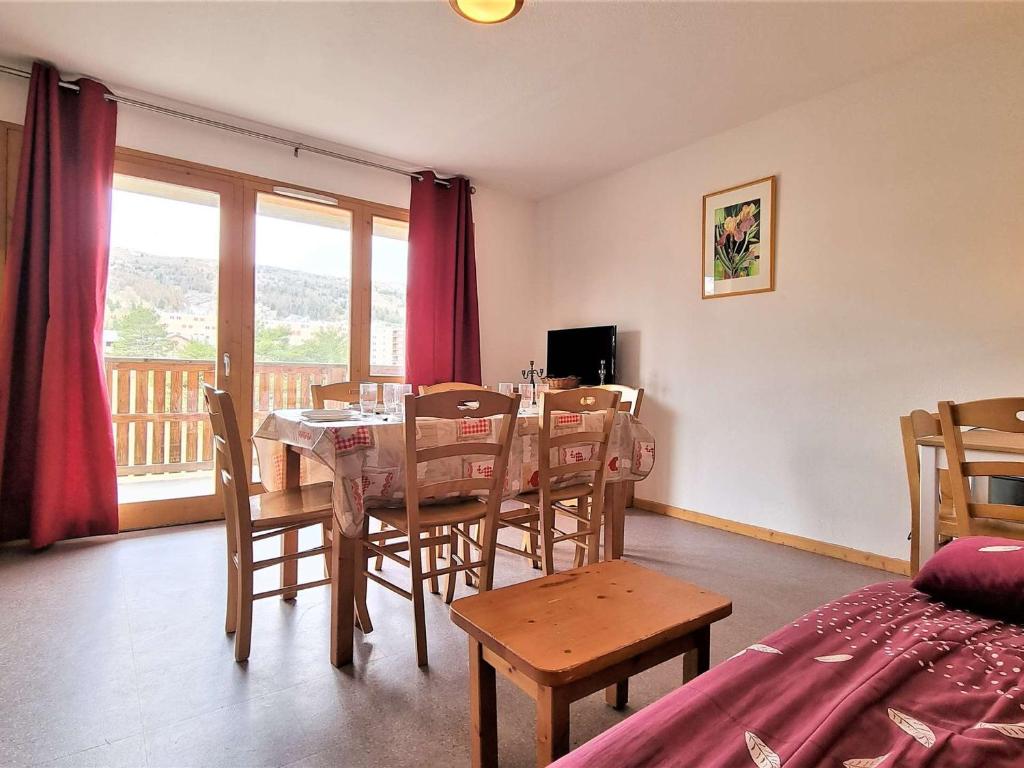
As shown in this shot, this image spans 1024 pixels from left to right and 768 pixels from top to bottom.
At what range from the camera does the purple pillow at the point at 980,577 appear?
0.93m

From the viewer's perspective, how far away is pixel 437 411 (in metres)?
1.67

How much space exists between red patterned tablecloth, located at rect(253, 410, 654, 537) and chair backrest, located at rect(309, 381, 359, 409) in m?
0.50

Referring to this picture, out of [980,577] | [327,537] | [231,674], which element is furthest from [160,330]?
[980,577]

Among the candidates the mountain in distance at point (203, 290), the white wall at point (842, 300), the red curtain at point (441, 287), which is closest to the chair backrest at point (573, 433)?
the white wall at point (842, 300)

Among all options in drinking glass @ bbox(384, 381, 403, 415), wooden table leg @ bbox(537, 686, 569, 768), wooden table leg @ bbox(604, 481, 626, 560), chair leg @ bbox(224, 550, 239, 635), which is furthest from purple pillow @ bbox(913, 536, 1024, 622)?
chair leg @ bbox(224, 550, 239, 635)

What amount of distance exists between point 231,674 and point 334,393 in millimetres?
1387

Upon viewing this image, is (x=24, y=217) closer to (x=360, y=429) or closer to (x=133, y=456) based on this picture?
(x=133, y=456)

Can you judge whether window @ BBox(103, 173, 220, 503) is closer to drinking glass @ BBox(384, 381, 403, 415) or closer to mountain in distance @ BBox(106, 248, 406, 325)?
mountain in distance @ BBox(106, 248, 406, 325)

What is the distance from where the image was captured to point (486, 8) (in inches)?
73.1

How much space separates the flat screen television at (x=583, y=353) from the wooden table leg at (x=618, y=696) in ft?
8.90

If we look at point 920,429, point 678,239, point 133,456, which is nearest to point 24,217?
point 133,456

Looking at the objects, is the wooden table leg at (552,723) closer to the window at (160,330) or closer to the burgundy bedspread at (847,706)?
the burgundy bedspread at (847,706)

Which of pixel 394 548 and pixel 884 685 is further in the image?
pixel 394 548

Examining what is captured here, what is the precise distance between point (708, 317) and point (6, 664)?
3.73 m
